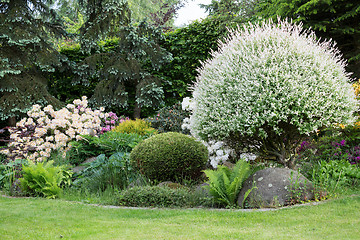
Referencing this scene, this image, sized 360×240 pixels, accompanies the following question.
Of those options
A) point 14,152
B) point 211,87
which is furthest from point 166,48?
point 211,87

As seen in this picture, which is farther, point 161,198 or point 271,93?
point 161,198

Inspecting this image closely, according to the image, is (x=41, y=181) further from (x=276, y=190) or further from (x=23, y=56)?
(x=23, y=56)

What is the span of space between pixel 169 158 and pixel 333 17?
Result: 7.10m

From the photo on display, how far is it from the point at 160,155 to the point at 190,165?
1.92 ft

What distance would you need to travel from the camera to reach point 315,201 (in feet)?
15.2

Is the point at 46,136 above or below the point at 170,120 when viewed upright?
below

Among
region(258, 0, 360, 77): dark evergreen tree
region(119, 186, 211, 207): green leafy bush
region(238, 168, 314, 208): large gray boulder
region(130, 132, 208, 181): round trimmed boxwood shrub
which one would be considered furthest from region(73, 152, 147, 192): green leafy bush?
region(258, 0, 360, 77): dark evergreen tree

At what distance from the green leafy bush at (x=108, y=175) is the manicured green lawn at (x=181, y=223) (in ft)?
4.84

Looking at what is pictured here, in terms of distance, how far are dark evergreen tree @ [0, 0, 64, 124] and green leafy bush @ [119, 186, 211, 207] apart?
6.61 m

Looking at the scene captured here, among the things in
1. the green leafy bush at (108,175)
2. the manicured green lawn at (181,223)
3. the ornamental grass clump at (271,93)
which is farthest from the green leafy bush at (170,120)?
the manicured green lawn at (181,223)

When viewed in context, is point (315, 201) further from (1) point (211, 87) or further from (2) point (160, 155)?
(2) point (160, 155)

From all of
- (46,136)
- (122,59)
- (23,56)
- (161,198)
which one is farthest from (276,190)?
(23,56)

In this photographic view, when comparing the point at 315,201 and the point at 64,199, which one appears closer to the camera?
the point at 315,201

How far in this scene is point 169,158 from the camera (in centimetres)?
609
